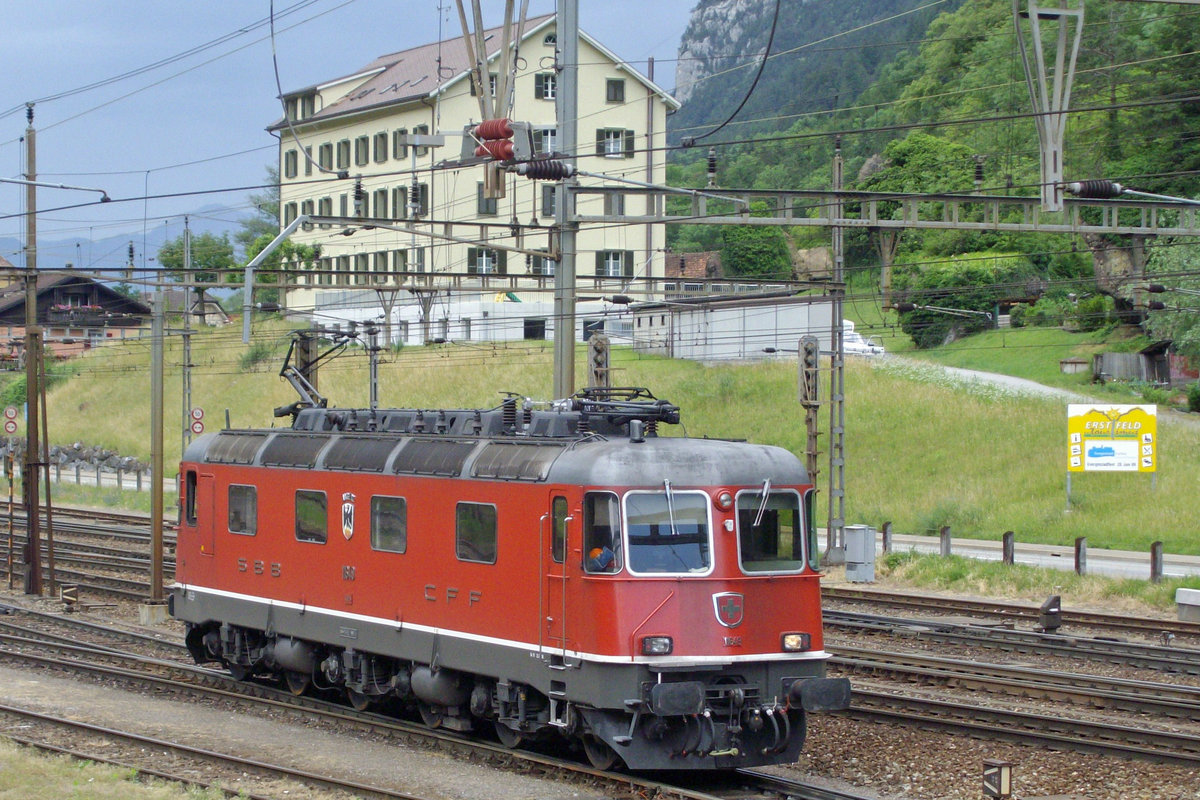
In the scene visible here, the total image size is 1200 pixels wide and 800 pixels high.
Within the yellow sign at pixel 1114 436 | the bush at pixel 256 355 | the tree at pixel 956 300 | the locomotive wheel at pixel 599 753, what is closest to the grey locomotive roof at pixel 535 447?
the locomotive wheel at pixel 599 753

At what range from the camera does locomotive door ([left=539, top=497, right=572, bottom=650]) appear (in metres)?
12.4

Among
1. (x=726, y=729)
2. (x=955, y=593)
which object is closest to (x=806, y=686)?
(x=726, y=729)

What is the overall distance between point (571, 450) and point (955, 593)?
17.3m

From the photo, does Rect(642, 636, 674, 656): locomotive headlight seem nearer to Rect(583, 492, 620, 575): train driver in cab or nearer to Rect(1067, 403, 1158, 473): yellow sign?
Rect(583, 492, 620, 575): train driver in cab

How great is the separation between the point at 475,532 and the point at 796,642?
10.9ft

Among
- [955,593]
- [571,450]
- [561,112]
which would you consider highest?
[561,112]

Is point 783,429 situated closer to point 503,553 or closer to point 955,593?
point 955,593

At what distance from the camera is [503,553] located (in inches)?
520

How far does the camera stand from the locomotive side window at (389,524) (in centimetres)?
1467

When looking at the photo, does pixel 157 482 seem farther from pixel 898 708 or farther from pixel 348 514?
pixel 898 708

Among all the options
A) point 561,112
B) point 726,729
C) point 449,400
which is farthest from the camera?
point 449,400

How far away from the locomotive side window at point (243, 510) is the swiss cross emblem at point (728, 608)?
7468 mm

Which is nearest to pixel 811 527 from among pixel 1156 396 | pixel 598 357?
pixel 598 357

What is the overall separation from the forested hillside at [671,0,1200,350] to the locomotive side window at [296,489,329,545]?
29.4 m
